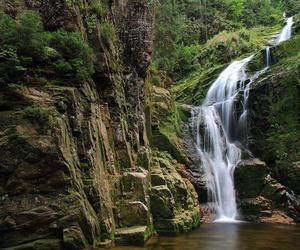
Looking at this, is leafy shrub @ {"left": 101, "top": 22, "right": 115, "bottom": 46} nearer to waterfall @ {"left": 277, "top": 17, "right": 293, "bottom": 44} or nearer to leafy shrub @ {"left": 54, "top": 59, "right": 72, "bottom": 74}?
leafy shrub @ {"left": 54, "top": 59, "right": 72, "bottom": 74}

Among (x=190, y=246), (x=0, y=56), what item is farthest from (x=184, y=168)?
(x=0, y=56)

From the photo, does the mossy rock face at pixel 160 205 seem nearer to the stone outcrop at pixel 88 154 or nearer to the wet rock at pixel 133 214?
the stone outcrop at pixel 88 154

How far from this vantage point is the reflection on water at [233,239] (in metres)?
12.4

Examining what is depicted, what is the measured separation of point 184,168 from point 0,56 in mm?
11304

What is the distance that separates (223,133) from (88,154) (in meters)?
12.6

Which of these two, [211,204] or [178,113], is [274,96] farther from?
[211,204]

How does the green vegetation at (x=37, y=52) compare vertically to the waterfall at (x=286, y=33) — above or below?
below

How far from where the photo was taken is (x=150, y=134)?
2003cm

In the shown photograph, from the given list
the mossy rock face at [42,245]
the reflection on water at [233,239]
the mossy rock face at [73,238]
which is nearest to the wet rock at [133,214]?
the reflection on water at [233,239]

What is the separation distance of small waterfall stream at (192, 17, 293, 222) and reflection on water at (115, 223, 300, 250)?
9.82ft

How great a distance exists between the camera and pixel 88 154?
1205cm

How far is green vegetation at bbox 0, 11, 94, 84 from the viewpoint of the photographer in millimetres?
11070

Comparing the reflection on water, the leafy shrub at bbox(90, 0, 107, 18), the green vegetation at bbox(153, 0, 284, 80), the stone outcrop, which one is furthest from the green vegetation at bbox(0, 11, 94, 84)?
the green vegetation at bbox(153, 0, 284, 80)

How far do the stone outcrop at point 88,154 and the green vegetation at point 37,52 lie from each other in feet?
1.06
